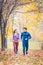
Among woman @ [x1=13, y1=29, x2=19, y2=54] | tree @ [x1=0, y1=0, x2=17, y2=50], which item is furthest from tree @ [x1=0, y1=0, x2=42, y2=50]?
woman @ [x1=13, y1=29, x2=19, y2=54]

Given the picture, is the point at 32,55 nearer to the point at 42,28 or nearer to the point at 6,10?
the point at 42,28

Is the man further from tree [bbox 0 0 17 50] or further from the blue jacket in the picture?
tree [bbox 0 0 17 50]

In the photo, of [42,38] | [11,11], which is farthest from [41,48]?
[11,11]

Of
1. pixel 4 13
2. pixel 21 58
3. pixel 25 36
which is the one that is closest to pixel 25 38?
pixel 25 36

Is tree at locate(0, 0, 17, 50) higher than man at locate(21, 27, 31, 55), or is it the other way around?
tree at locate(0, 0, 17, 50)

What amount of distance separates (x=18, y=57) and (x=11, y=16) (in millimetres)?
437

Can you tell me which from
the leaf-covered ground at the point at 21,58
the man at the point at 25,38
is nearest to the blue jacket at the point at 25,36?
the man at the point at 25,38

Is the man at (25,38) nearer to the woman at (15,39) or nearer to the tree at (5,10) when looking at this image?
the woman at (15,39)

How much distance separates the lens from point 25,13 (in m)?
1.75

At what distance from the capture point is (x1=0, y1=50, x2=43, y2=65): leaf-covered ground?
171 cm

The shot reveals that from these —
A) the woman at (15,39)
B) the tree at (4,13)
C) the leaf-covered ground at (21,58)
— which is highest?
the tree at (4,13)

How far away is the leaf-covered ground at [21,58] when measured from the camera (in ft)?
5.63

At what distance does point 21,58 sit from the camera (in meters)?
1.74

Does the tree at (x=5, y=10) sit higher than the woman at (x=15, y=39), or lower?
higher
